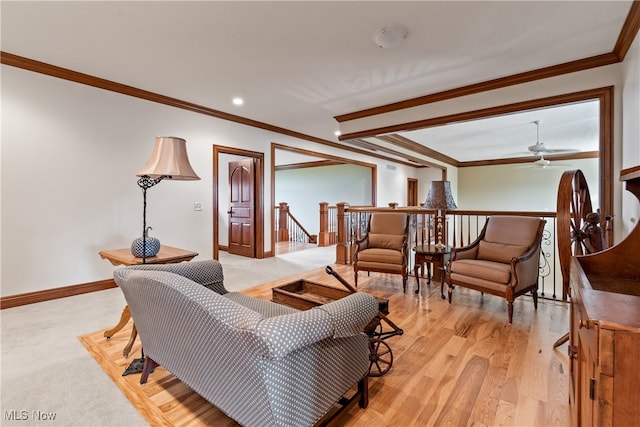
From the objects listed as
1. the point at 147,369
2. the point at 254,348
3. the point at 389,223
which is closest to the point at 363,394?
the point at 254,348

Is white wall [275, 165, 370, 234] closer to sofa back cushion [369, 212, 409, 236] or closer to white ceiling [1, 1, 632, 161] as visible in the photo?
sofa back cushion [369, 212, 409, 236]

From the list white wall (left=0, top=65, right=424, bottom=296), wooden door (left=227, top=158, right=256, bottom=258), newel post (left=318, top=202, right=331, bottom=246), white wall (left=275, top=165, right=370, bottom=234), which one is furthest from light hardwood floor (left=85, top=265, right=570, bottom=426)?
white wall (left=275, top=165, right=370, bottom=234)

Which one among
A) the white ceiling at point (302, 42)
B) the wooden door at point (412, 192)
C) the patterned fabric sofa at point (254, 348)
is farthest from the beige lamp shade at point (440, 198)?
the wooden door at point (412, 192)

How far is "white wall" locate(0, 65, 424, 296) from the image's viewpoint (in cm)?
298

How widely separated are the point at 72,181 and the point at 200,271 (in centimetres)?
241

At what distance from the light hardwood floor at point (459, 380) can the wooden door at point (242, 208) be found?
343 cm

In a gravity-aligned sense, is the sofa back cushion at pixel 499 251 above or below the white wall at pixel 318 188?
below

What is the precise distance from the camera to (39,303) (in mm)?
3100

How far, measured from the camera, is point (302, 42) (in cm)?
263

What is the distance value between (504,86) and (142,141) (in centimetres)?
445

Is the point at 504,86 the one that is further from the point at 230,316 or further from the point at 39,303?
the point at 39,303

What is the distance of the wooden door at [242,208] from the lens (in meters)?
5.54

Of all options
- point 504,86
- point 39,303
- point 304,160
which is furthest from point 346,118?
point 39,303

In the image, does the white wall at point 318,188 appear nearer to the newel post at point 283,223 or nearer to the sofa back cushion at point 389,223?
the newel post at point 283,223
